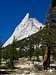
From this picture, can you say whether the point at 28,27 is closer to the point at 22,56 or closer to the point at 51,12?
the point at 22,56

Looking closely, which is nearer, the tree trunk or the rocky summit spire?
the tree trunk

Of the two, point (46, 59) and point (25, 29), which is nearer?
point (46, 59)

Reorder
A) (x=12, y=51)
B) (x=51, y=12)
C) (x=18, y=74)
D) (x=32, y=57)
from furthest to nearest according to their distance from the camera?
(x=32, y=57)
(x=12, y=51)
(x=18, y=74)
(x=51, y=12)

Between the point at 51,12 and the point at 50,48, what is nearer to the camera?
the point at 51,12

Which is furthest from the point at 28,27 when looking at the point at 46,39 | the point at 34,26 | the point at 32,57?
the point at 46,39

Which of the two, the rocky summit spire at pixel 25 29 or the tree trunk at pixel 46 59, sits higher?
the rocky summit spire at pixel 25 29

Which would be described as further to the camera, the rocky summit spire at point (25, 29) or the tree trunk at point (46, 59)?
the rocky summit spire at point (25, 29)

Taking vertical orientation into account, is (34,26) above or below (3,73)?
above

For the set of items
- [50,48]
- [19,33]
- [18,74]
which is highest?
[19,33]

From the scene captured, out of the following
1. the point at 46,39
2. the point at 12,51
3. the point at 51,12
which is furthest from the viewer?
the point at 12,51

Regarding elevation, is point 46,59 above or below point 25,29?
below

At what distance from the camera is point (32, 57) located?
15.4 meters

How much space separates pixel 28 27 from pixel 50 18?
21.6 m

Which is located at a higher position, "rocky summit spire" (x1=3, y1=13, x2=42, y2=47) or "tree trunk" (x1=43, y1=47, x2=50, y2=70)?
"rocky summit spire" (x1=3, y1=13, x2=42, y2=47)
